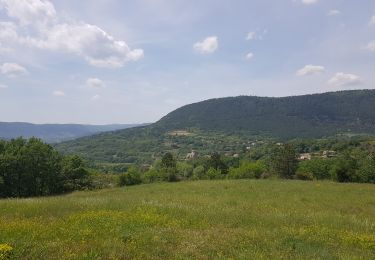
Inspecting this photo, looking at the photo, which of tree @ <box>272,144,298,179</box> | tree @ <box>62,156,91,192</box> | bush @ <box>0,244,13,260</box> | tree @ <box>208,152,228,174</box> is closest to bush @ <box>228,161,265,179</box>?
tree @ <box>272,144,298,179</box>

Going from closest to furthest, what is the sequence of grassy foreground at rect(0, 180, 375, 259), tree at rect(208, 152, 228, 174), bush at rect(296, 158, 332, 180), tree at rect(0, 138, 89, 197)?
1. grassy foreground at rect(0, 180, 375, 259)
2. tree at rect(0, 138, 89, 197)
3. bush at rect(296, 158, 332, 180)
4. tree at rect(208, 152, 228, 174)

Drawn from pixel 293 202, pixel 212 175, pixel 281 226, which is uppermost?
pixel 281 226

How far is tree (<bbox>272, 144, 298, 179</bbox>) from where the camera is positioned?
8288 centimetres

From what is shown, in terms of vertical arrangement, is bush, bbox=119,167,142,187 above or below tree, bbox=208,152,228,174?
above

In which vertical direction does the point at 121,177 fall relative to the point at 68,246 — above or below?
below

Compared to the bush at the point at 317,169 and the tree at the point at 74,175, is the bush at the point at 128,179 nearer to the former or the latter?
the tree at the point at 74,175

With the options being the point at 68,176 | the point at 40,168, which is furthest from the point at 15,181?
the point at 68,176

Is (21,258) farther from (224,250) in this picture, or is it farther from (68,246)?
(224,250)

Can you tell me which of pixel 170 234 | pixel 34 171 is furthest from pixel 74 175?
pixel 170 234

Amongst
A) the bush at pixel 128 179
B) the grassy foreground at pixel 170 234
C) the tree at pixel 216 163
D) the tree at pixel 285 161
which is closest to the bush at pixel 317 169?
the tree at pixel 285 161

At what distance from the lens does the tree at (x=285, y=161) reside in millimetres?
82875

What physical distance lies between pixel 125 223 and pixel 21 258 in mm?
4862

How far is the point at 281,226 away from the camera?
51.4 ft

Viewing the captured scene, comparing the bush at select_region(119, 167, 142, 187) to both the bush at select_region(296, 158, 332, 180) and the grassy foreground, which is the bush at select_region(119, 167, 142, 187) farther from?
the grassy foreground
